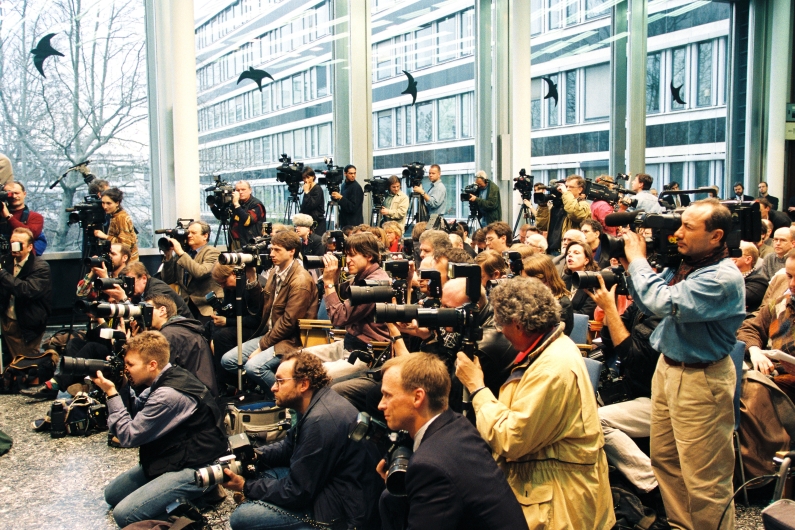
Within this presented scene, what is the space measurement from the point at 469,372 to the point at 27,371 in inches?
163

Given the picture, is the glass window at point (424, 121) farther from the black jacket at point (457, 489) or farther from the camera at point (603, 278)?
the black jacket at point (457, 489)

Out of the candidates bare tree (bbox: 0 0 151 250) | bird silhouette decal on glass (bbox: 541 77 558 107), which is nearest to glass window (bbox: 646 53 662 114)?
bird silhouette decal on glass (bbox: 541 77 558 107)

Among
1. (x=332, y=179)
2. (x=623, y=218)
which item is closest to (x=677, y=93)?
(x=332, y=179)

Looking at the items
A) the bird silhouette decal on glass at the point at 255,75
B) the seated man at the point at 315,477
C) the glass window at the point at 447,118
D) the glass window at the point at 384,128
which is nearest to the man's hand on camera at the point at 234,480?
the seated man at the point at 315,477

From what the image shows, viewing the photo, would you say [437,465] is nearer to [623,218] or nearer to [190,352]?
[623,218]

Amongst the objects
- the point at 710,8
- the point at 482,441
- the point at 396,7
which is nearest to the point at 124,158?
the point at 396,7

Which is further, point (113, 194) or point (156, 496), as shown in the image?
point (113, 194)

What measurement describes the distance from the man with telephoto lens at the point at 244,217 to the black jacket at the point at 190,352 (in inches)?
112

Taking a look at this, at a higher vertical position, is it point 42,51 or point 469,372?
point 42,51

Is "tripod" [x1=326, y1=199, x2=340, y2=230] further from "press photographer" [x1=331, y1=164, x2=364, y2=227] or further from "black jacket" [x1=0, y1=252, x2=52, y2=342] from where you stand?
"black jacket" [x1=0, y1=252, x2=52, y2=342]

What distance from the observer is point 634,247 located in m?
2.55

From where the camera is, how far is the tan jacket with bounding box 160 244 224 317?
5395mm

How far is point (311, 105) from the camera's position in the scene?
8.96 metres

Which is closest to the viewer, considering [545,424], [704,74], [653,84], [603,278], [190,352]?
[545,424]
